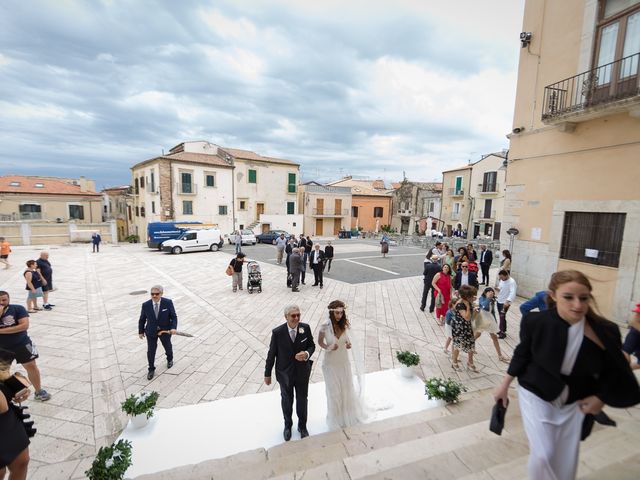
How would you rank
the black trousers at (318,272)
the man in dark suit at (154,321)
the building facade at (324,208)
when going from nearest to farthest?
the man in dark suit at (154,321) < the black trousers at (318,272) < the building facade at (324,208)

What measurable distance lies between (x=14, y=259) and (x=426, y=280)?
67.8 feet

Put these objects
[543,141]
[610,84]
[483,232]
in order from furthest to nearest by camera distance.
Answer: [483,232] → [543,141] → [610,84]

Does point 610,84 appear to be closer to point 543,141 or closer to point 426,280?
point 543,141

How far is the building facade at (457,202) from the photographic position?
35156 mm

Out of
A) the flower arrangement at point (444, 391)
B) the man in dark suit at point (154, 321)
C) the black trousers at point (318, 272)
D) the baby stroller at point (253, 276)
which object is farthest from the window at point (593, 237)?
the man in dark suit at point (154, 321)

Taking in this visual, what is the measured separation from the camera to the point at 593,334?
1889 millimetres

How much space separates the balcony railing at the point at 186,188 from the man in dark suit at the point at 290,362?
27.0 metres

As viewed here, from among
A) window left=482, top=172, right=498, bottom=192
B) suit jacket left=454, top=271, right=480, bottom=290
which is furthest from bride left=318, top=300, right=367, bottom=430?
window left=482, top=172, right=498, bottom=192

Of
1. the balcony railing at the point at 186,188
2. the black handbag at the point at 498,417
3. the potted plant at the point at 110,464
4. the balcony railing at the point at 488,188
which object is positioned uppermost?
the balcony railing at the point at 488,188

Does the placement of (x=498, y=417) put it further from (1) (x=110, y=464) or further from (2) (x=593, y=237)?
(2) (x=593, y=237)

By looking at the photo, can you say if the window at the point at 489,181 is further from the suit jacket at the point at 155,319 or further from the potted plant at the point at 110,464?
the potted plant at the point at 110,464

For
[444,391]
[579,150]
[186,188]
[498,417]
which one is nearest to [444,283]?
[444,391]

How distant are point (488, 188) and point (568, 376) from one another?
35.4 metres

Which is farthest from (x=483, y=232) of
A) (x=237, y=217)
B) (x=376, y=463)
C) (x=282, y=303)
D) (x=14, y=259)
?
(x=14, y=259)
